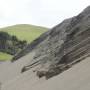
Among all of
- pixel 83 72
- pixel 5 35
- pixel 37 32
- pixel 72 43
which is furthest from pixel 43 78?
pixel 37 32

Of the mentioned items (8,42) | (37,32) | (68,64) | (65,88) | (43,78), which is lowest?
(37,32)

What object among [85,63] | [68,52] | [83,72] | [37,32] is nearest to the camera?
[83,72]

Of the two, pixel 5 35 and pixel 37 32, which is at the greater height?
pixel 5 35

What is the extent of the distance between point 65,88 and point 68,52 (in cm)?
760

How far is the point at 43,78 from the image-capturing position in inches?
1003

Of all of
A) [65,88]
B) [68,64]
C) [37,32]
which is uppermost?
[65,88]

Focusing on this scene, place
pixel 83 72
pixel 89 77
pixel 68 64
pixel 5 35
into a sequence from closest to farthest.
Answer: pixel 89 77 < pixel 83 72 < pixel 68 64 < pixel 5 35

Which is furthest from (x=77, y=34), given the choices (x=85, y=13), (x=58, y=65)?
(x=85, y=13)

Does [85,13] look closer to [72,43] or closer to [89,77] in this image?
[72,43]

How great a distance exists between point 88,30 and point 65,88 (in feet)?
29.1

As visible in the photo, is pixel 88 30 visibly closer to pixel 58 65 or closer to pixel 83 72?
pixel 58 65

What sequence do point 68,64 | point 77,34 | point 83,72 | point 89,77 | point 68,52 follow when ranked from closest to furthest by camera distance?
point 89,77, point 83,72, point 68,64, point 68,52, point 77,34

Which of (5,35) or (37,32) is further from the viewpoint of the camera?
(37,32)

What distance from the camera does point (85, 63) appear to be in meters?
21.3
